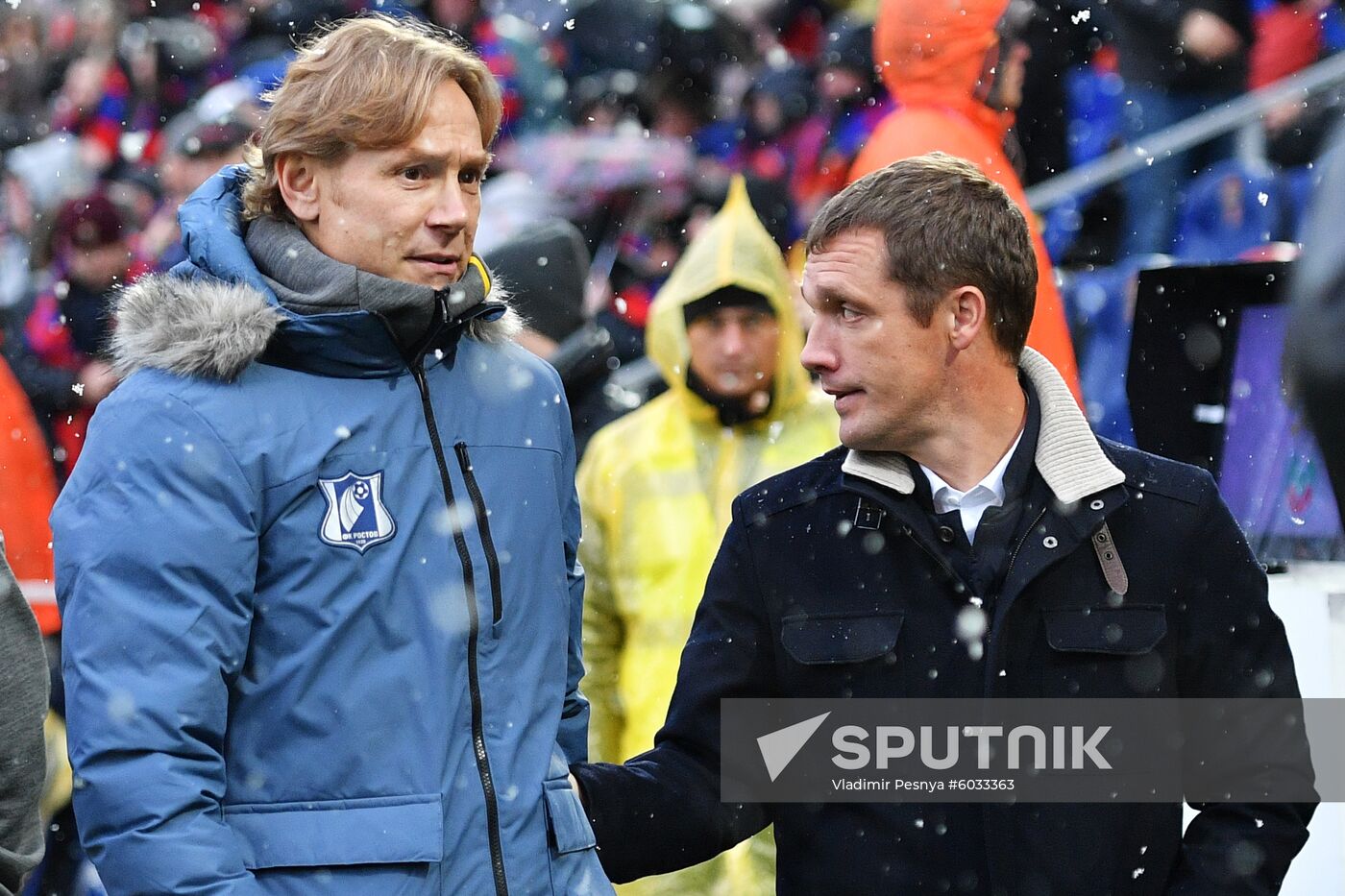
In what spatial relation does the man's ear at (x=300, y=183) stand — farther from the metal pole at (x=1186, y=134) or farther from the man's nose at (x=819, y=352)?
the metal pole at (x=1186, y=134)

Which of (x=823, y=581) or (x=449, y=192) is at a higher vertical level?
(x=449, y=192)

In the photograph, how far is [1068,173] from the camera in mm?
5977

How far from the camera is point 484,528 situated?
95.3 inches

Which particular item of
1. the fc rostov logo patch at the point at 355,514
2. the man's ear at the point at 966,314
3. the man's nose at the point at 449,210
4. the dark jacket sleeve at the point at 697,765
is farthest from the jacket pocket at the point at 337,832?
the man's ear at the point at 966,314

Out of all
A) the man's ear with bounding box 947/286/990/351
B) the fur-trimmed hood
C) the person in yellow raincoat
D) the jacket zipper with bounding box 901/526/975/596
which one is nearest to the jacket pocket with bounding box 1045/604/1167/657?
the jacket zipper with bounding box 901/526/975/596

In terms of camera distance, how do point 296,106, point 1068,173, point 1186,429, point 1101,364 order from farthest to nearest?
point 1068,173, point 1101,364, point 1186,429, point 296,106

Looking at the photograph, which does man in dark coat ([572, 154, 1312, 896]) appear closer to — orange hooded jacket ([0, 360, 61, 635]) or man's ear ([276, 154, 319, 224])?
man's ear ([276, 154, 319, 224])

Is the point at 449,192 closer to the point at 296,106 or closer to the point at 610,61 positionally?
the point at 296,106

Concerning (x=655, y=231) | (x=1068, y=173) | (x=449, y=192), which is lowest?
(x=655, y=231)

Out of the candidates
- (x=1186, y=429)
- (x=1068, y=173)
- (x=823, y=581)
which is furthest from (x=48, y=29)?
(x=823, y=581)

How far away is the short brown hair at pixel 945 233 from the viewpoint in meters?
2.73

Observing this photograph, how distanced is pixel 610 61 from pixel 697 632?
4.94 m

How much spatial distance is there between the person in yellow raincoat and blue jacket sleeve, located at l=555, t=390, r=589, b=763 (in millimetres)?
1613

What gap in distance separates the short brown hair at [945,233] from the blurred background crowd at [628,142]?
171cm
